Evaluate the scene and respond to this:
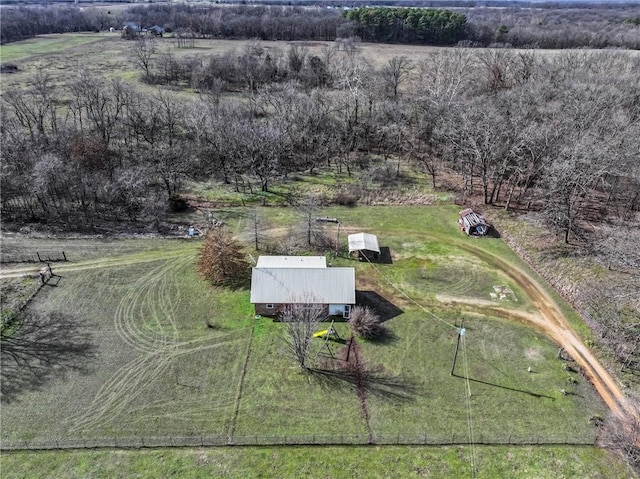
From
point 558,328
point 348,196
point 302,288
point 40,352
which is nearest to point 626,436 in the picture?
point 558,328

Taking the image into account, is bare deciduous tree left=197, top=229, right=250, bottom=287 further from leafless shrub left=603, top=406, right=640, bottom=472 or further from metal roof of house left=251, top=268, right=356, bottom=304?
leafless shrub left=603, top=406, right=640, bottom=472

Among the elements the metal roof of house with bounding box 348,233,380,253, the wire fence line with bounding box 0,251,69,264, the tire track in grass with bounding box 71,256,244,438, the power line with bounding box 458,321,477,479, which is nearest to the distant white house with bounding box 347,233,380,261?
the metal roof of house with bounding box 348,233,380,253

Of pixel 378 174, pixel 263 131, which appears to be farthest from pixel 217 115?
pixel 378 174

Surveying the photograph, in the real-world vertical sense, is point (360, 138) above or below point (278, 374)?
above

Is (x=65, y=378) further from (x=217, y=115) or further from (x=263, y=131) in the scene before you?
(x=217, y=115)

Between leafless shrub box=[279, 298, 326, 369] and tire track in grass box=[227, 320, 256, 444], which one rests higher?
leafless shrub box=[279, 298, 326, 369]

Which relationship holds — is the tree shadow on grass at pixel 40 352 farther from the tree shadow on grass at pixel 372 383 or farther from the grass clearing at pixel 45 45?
the grass clearing at pixel 45 45

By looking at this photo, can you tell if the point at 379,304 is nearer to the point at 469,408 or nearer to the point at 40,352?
the point at 469,408
